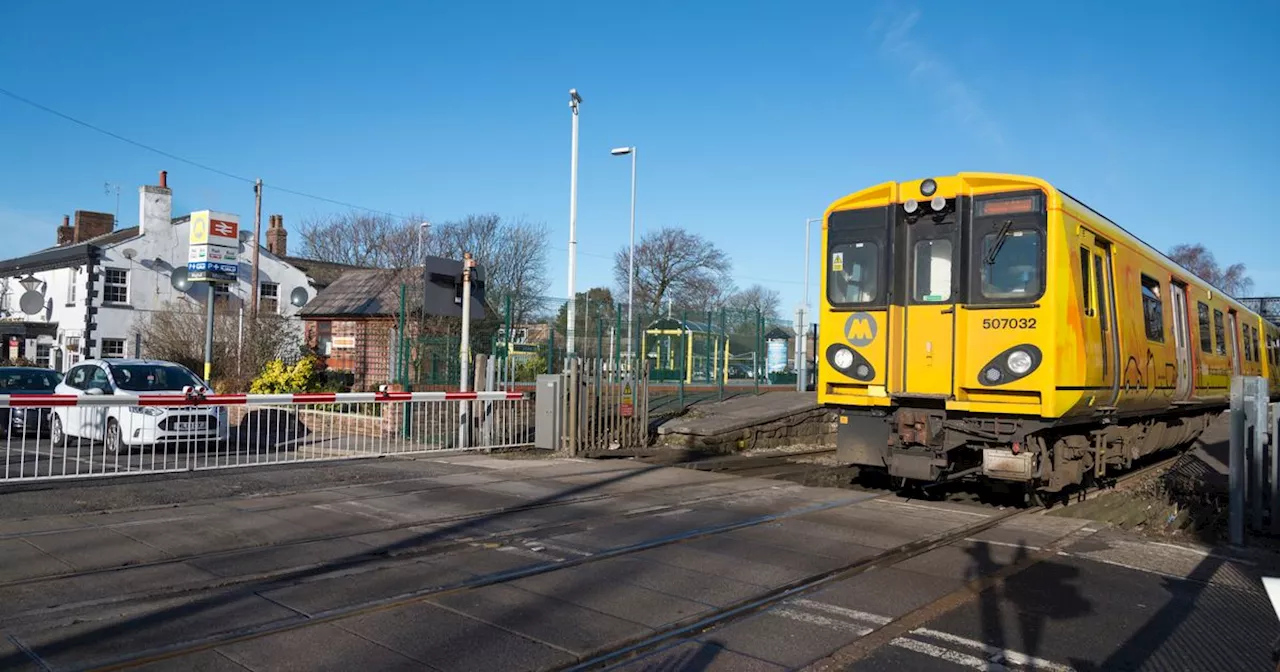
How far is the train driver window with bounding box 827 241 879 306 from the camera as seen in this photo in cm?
1051

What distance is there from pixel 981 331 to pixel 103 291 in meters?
38.5

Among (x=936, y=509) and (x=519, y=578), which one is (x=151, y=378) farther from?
(x=936, y=509)

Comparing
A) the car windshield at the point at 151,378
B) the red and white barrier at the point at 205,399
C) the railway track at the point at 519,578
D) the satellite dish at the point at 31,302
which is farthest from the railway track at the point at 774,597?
the satellite dish at the point at 31,302

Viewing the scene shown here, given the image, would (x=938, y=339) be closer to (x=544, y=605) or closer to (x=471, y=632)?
(x=544, y=605)

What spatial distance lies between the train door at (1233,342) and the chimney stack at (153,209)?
132 feet

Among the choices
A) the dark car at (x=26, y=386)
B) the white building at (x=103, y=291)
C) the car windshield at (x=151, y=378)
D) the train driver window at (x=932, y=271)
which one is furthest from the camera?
the white building at (x=103, y=291)

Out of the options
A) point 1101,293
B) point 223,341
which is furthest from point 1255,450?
point 223,341

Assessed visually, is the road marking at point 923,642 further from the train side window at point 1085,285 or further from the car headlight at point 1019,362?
the train side window at point 1085,285

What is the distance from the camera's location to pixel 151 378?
15.6 meters

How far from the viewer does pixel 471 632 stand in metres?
5.35

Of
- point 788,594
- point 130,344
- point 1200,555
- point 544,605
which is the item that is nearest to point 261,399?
point 544,605

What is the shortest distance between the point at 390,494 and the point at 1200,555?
828 centimetres

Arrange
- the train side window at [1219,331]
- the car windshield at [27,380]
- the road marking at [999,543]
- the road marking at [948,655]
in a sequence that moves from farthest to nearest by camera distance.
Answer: the car windshield at [27,380]
the train side window at [1219,331]
the road marking at [999,543]
the road marking at [948,655]

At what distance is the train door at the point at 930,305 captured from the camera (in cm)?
983
